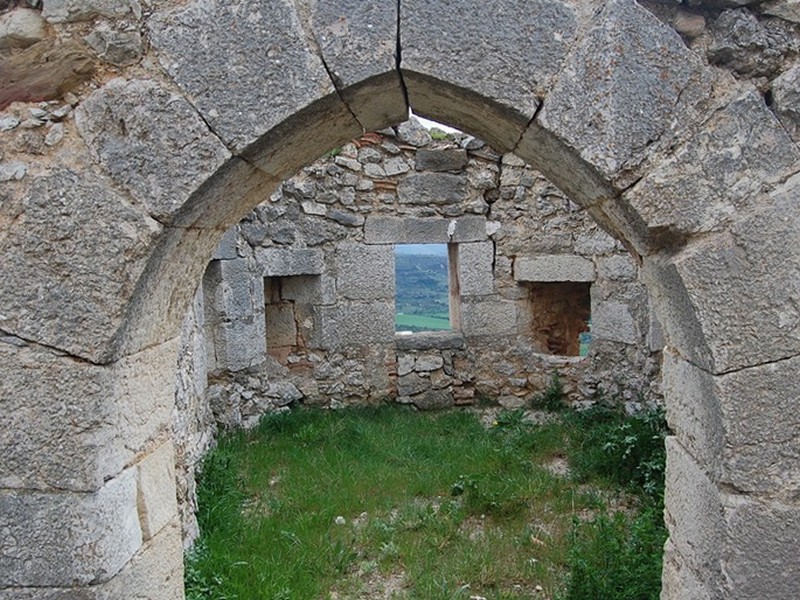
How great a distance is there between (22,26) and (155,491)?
1.44 meters

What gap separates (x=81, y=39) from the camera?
1.75 metres

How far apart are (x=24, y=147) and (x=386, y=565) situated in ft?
9.27

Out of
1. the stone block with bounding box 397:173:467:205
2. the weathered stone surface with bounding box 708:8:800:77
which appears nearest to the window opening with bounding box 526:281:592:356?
the stone block with bounding box 397:173:467:205

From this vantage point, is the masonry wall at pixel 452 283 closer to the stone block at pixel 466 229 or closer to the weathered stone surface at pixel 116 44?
the stone block at pixel 466 229

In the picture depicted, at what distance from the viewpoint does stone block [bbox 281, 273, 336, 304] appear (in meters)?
6.58

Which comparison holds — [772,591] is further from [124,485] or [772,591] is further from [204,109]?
[204,109]

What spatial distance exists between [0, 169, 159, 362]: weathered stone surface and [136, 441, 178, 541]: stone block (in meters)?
0.48

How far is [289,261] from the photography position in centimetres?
634

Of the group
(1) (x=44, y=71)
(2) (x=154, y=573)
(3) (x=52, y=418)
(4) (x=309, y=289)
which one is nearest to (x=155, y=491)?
(2) (x=154, y=573)

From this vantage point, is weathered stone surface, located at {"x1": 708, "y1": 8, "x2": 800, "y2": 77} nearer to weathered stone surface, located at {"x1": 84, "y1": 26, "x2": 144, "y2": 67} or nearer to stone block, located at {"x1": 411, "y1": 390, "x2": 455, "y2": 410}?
weathered stone surface, located at {"x1": 84, "y1": 26, "x2": 144, "y2": 67}

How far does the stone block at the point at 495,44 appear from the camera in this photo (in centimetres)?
173

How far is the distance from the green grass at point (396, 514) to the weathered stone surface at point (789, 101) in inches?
86.8

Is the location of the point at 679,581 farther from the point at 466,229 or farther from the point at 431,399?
the point at 466,229

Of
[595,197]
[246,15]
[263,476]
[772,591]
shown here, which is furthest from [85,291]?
[263,476]
